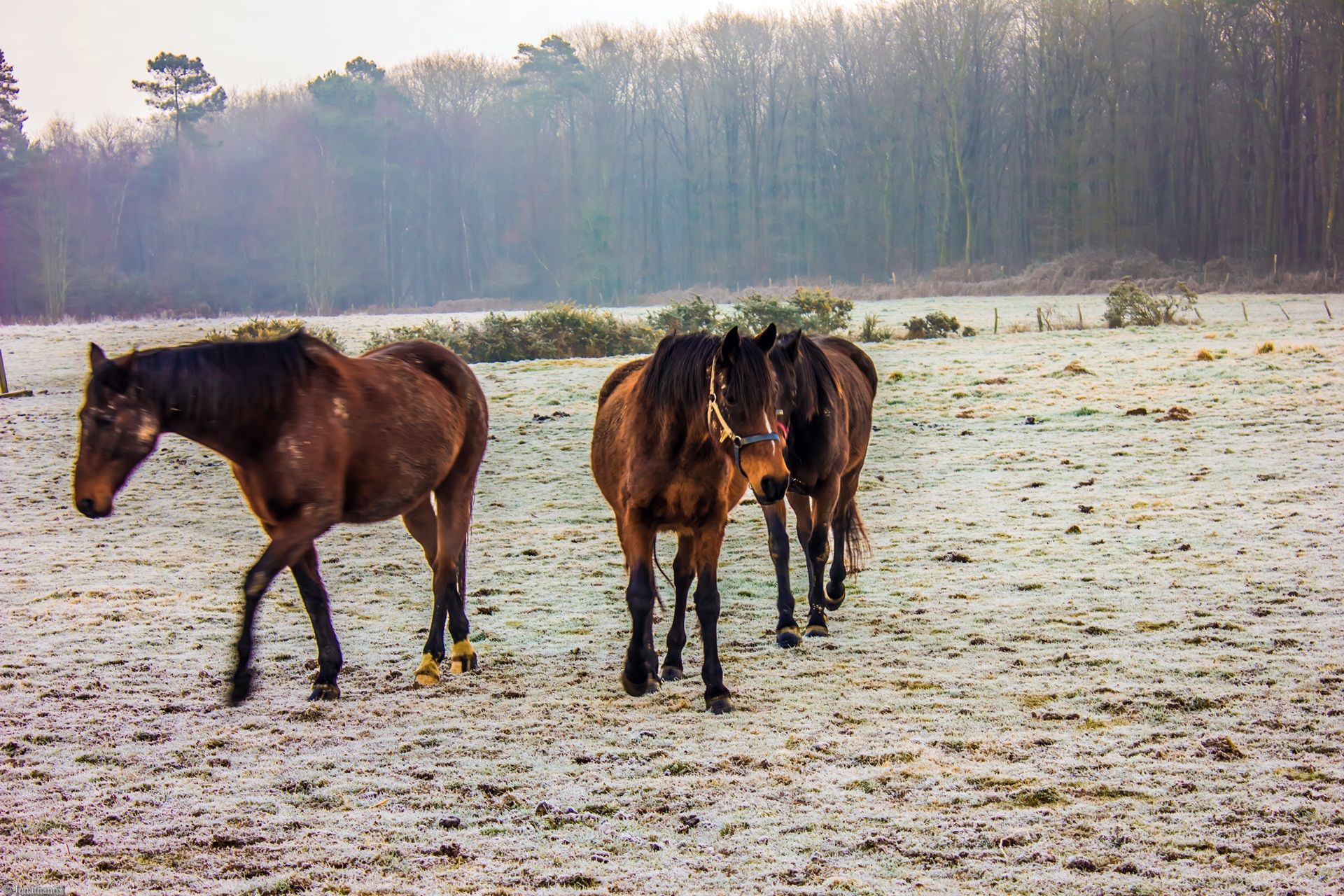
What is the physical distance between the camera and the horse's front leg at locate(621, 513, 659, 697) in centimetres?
502

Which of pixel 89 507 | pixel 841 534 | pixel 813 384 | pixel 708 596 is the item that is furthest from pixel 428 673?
pixel 841 534

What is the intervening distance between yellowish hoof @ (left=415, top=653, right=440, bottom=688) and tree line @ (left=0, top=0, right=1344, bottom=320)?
3806 cm

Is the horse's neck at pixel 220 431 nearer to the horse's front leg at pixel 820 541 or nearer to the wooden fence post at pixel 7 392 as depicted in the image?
the horse's front leg at pixel 820 541

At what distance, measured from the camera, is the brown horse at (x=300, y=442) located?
15.7ft

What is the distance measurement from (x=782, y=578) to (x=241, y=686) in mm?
2807

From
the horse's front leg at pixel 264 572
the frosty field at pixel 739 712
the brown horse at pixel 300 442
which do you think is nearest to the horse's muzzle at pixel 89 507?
the brown horse at pixel 300 442

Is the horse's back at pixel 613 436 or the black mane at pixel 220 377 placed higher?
the black mane at pixel 220 377

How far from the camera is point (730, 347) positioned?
4652 millimetres

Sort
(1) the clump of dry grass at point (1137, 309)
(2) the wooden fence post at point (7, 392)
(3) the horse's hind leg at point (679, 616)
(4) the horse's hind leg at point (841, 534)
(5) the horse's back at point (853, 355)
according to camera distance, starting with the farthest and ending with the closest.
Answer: (1) the clump of dry grass at point (1137, 309) < (2) the wooden fence post at point (7, 392) < (5) the horse's back at point (853, 355) < (4) the horse's hind leg at point (841, 534) < (3) the horse's hind leg at point (679, 616)

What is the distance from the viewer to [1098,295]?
105 feet

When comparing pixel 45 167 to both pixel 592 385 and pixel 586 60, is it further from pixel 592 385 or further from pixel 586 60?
pixel 592 385

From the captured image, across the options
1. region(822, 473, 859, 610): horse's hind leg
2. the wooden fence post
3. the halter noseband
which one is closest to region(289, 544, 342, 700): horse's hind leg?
the halter noseband

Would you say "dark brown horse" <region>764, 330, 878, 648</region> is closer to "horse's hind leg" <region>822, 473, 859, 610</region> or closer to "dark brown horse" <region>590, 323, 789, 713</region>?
"horse's hind leg" <region>822, 473, 859, 610</region>

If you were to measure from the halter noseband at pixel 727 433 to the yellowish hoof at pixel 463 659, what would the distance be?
73.1 inches
